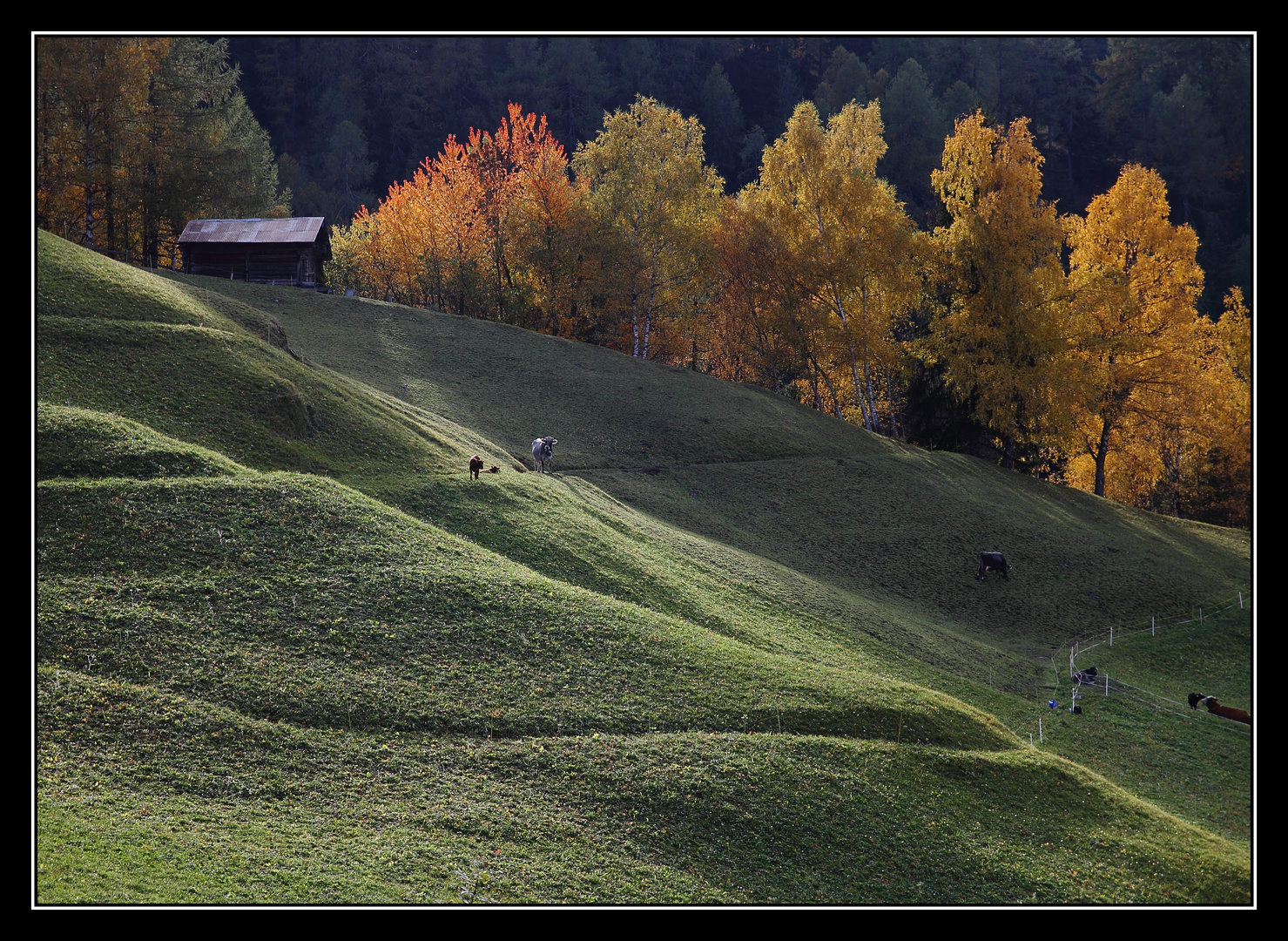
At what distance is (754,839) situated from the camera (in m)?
15.5

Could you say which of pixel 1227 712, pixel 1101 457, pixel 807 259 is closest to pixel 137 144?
pixel 807 259

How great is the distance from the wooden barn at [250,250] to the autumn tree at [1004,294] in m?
42.0

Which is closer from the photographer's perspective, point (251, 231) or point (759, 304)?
point (251, 231)

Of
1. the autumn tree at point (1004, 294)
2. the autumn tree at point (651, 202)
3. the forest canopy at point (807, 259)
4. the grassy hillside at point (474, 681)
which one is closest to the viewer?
the grassy hillside at point (474, 681)

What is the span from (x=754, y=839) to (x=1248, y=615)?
31.1 m

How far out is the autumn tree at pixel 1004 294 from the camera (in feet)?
161

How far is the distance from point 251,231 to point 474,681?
52.2 metres

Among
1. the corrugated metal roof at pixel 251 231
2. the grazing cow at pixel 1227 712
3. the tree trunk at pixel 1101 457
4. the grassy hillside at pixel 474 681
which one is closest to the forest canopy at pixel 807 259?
the tree trunk at pixel 1101 457

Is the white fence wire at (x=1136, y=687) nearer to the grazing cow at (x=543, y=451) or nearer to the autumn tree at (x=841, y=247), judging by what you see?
the grazing cow at (x=543, y=451)

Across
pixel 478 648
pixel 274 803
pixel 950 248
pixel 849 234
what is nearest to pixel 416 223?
pixel 849 234

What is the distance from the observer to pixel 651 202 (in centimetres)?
6016

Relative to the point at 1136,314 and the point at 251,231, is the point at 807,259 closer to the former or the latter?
the point at 1136,314

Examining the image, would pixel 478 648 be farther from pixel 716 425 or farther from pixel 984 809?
pixel 716 425

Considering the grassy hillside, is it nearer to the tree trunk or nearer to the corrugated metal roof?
the tree trunk
